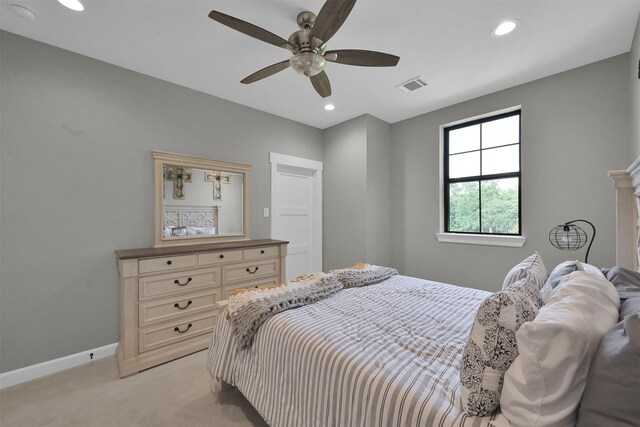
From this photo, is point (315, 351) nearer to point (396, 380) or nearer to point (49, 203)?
point (396, 380)

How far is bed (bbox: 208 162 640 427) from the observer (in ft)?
2.38

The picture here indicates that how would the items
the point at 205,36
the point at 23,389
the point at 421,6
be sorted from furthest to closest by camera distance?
the point at 205,36 → the point at 23,389 → the point at 421,6

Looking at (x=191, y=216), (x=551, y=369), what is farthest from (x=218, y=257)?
(x=551, y=369)

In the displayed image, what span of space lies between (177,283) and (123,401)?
0.87 m

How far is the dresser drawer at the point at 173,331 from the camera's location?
7.01 ft

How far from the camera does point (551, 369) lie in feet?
2.14

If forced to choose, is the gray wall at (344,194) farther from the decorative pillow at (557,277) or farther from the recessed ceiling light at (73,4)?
the recessed ceiling light at (73,4)

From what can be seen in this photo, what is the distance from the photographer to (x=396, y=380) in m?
0.92

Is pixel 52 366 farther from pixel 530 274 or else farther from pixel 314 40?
pixel 530 274

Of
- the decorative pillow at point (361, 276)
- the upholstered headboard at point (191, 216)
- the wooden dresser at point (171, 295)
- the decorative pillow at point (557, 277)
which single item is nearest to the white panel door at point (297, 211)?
the upholstered headboard at point (191, 216)

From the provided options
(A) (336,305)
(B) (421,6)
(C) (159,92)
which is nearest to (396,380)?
(A) (336,305)

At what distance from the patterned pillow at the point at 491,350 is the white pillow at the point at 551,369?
4 centimetres

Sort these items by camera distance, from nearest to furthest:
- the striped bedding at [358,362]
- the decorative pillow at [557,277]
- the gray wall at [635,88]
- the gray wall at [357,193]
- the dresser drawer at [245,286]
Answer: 1. the striped bedding at [358,362]
2. the decorative pillow at [557,277]
3. the gray wall at [635,88]
4. the dresser drawer at [245,286]
5. the gray wall at [357,193]

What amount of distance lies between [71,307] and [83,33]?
2239mm
